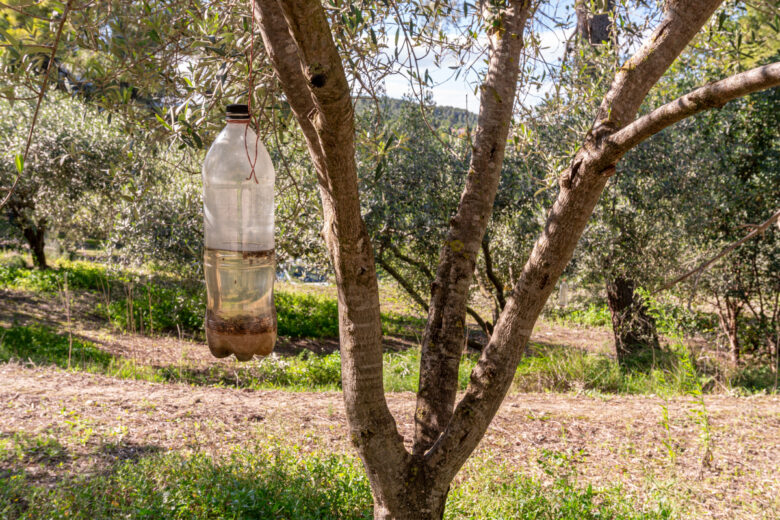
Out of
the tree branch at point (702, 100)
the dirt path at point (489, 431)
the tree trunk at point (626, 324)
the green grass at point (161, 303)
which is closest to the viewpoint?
the tree branch at point (702, 100)

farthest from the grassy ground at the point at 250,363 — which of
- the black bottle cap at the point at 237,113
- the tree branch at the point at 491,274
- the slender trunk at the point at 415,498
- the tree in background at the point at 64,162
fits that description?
the black bottle cap at the point at 237,113

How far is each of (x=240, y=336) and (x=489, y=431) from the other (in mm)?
4008

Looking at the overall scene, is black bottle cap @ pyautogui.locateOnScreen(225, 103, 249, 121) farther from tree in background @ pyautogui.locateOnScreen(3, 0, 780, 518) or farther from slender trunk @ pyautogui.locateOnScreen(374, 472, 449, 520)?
slender trunk @ pyautogui.locateOnScreen(374, 472, 449, 520)

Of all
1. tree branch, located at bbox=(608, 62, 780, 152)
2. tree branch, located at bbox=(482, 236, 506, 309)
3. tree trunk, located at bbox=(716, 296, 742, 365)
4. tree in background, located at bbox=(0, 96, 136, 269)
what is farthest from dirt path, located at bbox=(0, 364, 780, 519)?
tree in background, located at bbox=(0, 96, 136, 269)

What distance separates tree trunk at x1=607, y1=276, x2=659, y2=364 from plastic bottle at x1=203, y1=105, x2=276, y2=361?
8.25m

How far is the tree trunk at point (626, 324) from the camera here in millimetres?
9195

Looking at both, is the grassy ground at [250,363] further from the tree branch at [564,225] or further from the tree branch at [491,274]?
the tree branch at [564,225]

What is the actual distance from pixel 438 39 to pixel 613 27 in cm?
119

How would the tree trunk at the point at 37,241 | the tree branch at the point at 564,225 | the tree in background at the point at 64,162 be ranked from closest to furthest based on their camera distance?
the tree branch at the point at 564,225 → the tree in background at the point at 64,162 → the tree trunk at the point at 37,241

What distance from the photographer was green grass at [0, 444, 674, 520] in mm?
3424

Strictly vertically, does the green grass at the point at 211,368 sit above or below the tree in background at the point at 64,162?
below

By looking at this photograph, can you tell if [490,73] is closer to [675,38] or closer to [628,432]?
[675,38]

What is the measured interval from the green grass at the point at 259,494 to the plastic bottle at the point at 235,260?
196 centimetres

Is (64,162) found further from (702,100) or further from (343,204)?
(702,100)
